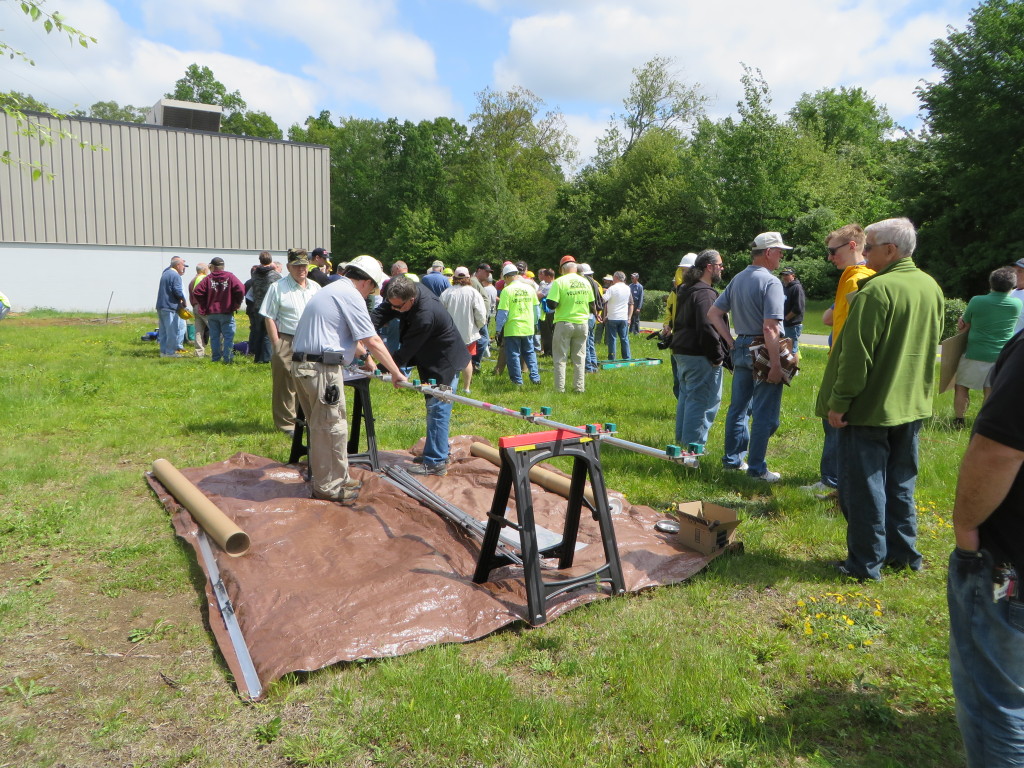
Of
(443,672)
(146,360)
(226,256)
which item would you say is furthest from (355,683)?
(226,256)

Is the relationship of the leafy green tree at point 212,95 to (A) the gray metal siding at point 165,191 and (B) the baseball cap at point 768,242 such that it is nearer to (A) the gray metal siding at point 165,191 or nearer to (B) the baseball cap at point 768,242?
(A) the gray metal siding at point 165,191

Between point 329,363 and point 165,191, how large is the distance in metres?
27.7

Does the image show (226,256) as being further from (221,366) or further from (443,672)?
(443,672)

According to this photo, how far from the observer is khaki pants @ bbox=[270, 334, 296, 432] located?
7918 millimetres

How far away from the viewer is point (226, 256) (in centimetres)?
3053

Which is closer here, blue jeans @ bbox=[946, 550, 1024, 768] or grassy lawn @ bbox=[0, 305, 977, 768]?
blue jeans @ bbox=[946, 550, 1024, 768]

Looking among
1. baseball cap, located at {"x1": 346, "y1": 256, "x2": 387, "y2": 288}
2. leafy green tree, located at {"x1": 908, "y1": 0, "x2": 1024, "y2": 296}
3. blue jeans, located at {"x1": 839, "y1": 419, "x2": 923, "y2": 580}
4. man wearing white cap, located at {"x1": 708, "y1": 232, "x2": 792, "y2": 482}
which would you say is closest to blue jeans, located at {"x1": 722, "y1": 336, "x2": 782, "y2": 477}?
man wearing white cap, located at {"x1": 708, "y1": 232, "x2": 792, "y2": 482}

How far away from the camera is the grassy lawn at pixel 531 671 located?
3080 mm

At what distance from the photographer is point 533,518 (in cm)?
439

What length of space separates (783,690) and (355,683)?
2.04 metres

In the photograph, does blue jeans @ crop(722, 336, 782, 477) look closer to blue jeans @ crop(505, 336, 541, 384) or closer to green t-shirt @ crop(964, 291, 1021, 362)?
green t-shirt @ crop(964, 291, 1021, 362)

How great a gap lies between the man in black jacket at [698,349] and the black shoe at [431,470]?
2257 mm

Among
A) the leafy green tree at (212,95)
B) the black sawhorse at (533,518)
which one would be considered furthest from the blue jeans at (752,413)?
the leafy green tree at (212,95)

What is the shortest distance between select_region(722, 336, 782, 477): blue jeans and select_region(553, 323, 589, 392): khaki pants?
3.90m
